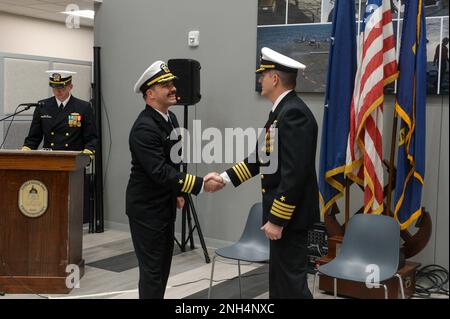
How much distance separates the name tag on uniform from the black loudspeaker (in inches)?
33.9

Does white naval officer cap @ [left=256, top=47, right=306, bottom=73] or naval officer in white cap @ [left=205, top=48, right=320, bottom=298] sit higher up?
white naval officer cap @ [left=256, top=47, right=306, bottom=73]

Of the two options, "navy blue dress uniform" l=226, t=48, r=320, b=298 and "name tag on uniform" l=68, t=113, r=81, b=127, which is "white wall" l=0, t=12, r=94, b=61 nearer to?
"name tag on uniform" l=68, t=113, r=81, b=127

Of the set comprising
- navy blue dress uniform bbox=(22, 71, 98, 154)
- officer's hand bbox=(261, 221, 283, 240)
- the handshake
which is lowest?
officer's hand bbox=(261, 221, 283, 240)

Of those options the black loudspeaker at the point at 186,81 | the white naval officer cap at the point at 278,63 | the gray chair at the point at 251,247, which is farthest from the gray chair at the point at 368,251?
the black loudspeaker at the point at 186,81

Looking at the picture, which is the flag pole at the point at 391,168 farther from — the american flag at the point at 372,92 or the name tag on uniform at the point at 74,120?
the name tag on uniform at the point at 74,120

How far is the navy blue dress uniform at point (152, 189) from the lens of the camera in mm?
2861

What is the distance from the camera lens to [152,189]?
2924mm

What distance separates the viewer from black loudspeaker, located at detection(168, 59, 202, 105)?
479cm

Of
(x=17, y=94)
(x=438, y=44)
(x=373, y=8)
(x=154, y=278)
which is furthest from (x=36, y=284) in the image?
(x=438, y=44)

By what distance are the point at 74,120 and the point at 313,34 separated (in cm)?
209

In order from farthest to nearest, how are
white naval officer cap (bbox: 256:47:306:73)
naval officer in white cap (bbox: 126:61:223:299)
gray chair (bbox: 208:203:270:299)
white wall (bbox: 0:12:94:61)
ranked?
white wall (bbox: 0:12:94:61)
gray chair (bbox: 208:203:270:299)
naval officer in white cap (bbox: 126:61:223:299)
white naval officer cap (bbox: 256:47:306:73)

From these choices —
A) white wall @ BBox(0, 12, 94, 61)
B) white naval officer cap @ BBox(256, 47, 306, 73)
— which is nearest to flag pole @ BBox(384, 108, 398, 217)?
white naval officer cap @ BBox(256, 47, 306, 73)

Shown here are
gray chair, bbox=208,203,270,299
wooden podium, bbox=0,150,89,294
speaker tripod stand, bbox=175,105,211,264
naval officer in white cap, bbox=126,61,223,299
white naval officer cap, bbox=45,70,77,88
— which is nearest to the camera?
naval officer in white cap, bbox=126,61,223,299

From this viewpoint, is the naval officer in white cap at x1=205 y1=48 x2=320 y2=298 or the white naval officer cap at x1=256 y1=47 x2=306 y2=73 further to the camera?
the white naval officer cap at x1=256 y1=47 x2=306 y2=73
